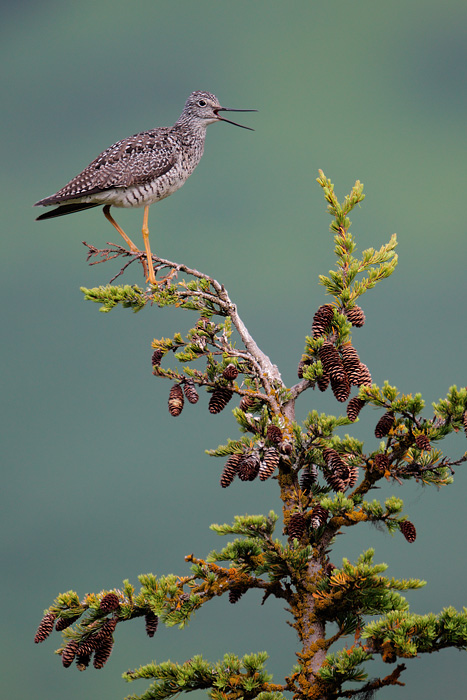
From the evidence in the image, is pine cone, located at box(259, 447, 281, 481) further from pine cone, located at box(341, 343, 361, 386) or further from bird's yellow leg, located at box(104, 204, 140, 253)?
bird's yellow leg, located at box(104, 204, 140, 253)

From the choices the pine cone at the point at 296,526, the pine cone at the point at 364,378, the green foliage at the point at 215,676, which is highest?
the pine cone at the point at 364,378

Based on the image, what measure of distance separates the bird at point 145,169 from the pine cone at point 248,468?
1.55m

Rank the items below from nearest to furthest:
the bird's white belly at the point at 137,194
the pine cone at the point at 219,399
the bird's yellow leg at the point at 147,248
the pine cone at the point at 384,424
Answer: the pine cone at the point at 384,424 → the pine cone at the point at 219,399 → the bird's yellow leg at the point at 147,248 → the bird's white belly at the point at 137,194

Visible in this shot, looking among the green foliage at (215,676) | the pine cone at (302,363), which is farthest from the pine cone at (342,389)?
the green foliage at (215,676)

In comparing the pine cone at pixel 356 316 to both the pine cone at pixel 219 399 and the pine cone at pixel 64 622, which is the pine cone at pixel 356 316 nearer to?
the pine cone at pixel 219 399

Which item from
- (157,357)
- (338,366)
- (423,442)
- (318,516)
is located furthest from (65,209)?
(423,442)

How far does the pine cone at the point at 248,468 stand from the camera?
13.5ft

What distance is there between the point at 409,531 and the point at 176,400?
4.66ft

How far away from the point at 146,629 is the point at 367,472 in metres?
1.41

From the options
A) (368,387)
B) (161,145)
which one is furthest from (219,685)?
(161,145)

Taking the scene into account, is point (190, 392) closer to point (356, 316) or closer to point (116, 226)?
point (356, 316)

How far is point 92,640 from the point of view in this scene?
4.08 m

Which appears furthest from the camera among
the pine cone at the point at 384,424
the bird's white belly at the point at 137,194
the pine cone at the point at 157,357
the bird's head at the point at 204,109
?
the bird's head at the point at 204,109

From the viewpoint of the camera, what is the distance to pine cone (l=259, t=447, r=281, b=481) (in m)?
4.09
